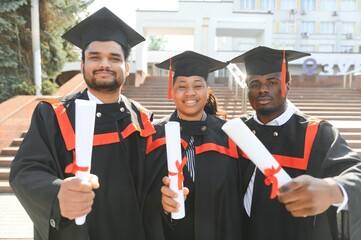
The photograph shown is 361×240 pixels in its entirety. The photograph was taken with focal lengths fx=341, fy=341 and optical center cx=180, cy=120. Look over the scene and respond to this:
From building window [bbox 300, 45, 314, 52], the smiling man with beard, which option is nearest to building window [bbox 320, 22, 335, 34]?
building window [bbox 300, 45, 314, 52]

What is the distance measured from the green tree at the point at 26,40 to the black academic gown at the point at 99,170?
26.6ft

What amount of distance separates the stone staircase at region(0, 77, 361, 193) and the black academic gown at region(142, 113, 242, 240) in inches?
198

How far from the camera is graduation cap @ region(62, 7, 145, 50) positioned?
7.23 ft

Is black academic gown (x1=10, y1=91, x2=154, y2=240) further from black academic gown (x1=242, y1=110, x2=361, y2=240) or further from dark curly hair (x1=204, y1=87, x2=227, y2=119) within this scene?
black academic gown (x1=242, y1=110, x2=361, y2=240)

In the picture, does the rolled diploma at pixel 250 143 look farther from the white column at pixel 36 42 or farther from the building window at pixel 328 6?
the building window at pixel 328 6

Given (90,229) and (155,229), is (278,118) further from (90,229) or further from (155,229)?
(90,229)

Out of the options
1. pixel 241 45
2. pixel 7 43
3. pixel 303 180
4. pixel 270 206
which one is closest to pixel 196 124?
pixel 270 206

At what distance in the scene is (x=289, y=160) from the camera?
7.06ft

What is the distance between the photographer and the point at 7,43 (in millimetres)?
9445

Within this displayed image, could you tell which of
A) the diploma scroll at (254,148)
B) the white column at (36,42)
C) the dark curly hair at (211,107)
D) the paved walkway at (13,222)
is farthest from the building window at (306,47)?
the diploma scroll at (254,148)

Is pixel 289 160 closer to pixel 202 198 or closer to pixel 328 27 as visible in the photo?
pixel 202 198

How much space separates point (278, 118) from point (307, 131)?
8.9 inches

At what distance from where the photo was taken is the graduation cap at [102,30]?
2205mm

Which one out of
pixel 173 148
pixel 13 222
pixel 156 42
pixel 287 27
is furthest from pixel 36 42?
pixel 156 42
